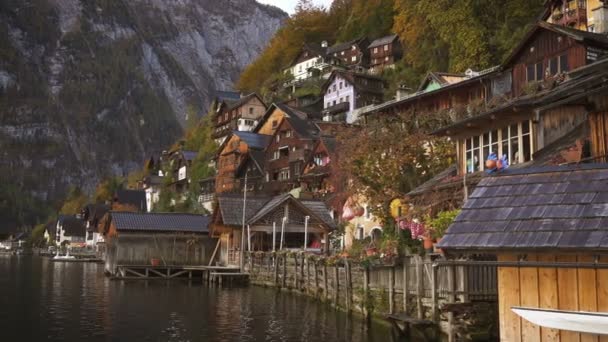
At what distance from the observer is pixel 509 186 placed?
12.5 meters

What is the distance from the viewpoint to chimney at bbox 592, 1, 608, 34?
49.5 metres

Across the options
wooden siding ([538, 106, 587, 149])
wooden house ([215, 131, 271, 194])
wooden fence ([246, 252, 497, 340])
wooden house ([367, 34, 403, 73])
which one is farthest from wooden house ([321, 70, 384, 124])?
wooden siding ([538, 106, 587, 149])

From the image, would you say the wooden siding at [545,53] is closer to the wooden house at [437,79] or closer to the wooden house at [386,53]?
the wooden house at [437,79]

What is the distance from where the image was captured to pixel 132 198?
118m

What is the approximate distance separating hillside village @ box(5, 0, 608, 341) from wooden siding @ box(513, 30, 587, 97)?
0.10 metres

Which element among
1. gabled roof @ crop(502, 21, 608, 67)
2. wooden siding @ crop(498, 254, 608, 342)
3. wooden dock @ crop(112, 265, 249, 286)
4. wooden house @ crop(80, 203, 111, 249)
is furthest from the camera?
wooden house @ crop(80, 203, 111, 249)

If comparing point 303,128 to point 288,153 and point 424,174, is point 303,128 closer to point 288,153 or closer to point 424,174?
point 288,153

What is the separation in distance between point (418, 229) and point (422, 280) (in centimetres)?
392

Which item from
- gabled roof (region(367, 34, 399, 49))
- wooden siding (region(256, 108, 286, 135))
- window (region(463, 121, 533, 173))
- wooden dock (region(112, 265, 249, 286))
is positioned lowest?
wooden dock (region(112, 265, 249, 286))

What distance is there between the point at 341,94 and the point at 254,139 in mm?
14902

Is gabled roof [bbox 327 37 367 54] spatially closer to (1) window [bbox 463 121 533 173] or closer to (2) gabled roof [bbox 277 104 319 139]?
(2) gabled roof [bbox 277 104 319 139]

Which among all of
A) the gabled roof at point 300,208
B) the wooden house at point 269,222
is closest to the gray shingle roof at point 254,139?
the wooden house at point 269,222

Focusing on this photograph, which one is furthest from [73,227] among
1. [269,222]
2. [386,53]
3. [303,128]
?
[269,222]

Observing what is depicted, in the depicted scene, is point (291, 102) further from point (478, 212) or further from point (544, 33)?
point (478, 212)
